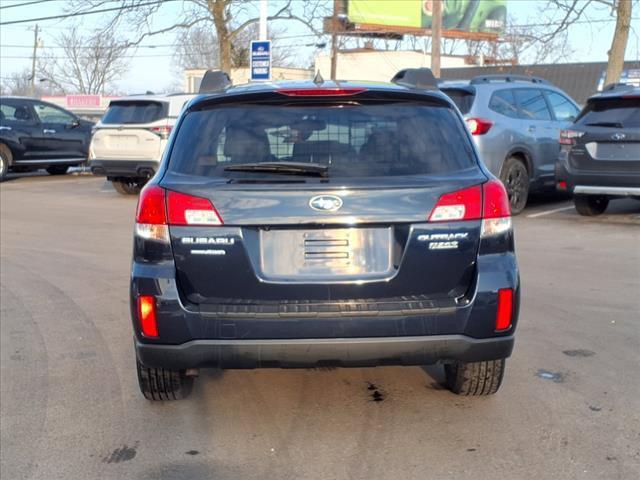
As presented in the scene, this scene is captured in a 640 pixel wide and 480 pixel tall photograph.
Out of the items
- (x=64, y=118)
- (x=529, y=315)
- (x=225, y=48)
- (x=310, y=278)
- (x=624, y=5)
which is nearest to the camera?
(x=310, y=278)

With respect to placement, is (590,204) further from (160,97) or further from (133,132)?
(133,132)

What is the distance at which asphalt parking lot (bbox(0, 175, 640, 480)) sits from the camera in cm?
397

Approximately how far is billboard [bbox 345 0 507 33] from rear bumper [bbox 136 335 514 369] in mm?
49923

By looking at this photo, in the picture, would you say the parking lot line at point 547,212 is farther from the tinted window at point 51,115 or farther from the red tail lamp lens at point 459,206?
the tinted window at point 51,115

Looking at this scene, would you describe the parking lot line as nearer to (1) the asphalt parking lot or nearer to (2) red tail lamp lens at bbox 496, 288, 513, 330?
(1) the asphalt parking lot

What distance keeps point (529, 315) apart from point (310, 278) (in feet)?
10.6

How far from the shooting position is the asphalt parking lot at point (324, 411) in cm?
397

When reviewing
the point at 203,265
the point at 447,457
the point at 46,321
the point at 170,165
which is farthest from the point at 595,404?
the point at 46,321

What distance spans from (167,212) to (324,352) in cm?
98

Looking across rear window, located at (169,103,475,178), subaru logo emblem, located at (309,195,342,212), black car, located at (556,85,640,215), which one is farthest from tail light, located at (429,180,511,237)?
black car, located at (556,85,640,215)

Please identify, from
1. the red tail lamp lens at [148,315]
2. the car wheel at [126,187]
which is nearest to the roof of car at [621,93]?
the red tail lamp lens at [148,315]

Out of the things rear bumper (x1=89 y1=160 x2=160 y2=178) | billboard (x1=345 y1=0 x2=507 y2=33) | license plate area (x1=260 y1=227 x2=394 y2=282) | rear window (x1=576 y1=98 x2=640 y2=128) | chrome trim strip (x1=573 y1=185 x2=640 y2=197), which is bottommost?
rear bumper (x1=89 y1=160 x2=160 y2=178)

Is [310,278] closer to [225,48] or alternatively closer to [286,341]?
[286,341]

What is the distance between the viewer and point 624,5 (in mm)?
17578
